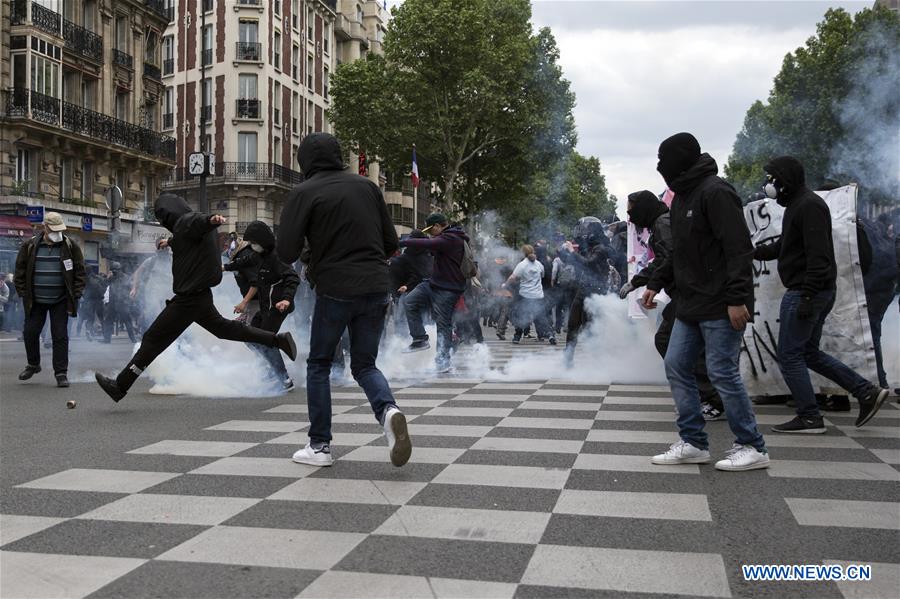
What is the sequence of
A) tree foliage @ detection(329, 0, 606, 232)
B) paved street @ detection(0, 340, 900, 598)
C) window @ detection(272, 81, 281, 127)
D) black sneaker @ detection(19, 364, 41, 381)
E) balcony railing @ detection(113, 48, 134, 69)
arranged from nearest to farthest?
paved street @ detection(0, 340, 900, 598) < black sneaker @ detection(19, 364, 41, 381) < balcony railing @ detection(113, 48, 134, 69) < tree foliage @ detection(329, 0, 606, 232) < window @ detection(272, 81, 281, 127)

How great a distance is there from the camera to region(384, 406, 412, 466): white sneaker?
472cm

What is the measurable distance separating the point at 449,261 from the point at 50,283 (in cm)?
427

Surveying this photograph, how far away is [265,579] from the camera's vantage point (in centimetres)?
308

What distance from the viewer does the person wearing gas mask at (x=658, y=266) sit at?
675 cm

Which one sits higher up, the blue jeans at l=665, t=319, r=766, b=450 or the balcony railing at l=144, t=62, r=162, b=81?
the balcony railing at l=144, t=62, r=162, b=81

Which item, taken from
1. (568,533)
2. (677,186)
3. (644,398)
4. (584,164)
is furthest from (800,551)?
(584,164)

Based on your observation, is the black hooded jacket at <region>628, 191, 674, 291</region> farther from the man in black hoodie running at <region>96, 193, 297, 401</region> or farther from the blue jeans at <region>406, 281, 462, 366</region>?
the blue jeans at <region>406, 281, 462, 366</region>

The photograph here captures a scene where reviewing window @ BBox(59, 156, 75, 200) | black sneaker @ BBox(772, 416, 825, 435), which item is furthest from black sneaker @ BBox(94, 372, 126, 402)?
window @ BBox(59, 156, 75, 200)

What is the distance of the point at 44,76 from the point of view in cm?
3012

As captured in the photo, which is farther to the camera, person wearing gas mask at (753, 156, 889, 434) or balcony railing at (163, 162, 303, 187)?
balcony railing at (163, 162, 303, 187)

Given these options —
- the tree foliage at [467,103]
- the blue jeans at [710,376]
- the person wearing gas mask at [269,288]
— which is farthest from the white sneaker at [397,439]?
the tree foliage at [467,103]

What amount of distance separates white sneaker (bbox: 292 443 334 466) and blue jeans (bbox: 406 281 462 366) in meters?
5.35

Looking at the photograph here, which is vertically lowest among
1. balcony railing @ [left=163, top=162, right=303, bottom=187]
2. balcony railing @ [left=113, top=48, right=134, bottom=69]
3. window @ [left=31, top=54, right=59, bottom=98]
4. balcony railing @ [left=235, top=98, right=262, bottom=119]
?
balcony railing @ [left=163, top=162, right=303, bottom=187]

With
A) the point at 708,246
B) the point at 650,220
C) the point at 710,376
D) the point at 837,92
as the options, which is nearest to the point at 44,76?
the point at 837,92
